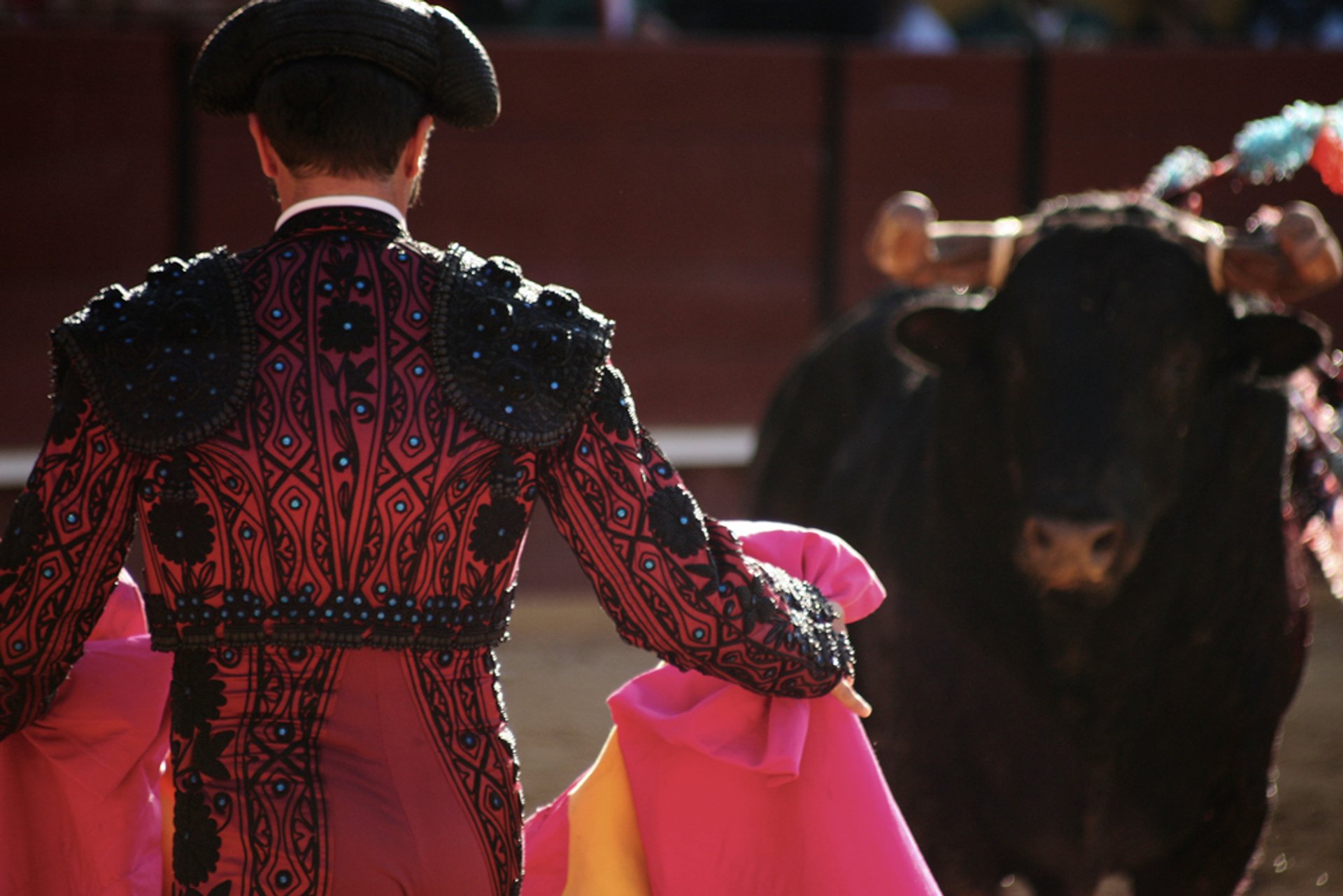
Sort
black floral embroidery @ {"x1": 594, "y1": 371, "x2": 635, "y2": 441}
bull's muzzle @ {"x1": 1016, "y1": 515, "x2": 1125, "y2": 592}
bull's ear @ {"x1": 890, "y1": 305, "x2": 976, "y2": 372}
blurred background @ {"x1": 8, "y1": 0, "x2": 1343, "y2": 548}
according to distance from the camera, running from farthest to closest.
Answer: blurred background @ {"x1": 8, "y1": 0, "x2": 1343, "y2": 548} < bull's ear @ {"x1": 890, "y1": 305, "x2": 976, "y2": 372} < bull's muzzle @ {"x1": 1016, "y1": 515, "x2": 1125, "y2": 592} < black floral embroidery @ {"x1": 594, "y1": 371, "x2": 635, "y2": 441}

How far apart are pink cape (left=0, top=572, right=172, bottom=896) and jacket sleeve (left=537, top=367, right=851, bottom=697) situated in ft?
1.85

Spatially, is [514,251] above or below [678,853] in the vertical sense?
above

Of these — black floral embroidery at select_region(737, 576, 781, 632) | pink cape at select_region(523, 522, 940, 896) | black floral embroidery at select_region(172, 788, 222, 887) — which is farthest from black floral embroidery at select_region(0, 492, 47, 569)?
pink cape at select_region(523, 522, 940, 896)

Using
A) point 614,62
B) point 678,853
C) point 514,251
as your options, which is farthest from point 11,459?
point 678,853

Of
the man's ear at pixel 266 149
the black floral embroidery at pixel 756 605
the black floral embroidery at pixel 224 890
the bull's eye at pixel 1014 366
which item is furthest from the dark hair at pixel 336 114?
the bull's eye at pixel 1014 366

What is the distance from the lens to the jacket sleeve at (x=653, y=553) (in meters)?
1.55

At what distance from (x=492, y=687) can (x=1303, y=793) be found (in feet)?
10.9

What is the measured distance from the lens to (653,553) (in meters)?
1.55

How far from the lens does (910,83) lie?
7.25m

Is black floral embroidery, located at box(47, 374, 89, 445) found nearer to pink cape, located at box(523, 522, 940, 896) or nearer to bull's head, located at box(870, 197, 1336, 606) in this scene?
pink cape, located at box(523, 522, 940, 896)

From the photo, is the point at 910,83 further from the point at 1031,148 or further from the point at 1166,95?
the point at 1166,95

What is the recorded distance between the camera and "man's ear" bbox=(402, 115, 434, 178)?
157 cm

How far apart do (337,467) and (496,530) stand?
0.16 metres

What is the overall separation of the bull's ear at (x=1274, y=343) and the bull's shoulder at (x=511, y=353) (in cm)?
150
